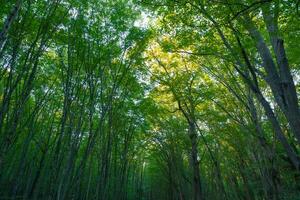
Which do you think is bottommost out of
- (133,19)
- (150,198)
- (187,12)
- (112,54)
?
(150,198)

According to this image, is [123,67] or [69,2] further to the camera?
[123,67]

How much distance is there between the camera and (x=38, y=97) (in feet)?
38.8

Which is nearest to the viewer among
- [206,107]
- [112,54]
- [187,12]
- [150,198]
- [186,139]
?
[187,12]

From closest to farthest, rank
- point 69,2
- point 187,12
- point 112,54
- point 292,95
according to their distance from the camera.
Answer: point 292,95, point 187,12, point 69,2, point 112,54

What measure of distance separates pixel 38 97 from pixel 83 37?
5.30 meters

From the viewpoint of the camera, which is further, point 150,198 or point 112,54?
point 150,198

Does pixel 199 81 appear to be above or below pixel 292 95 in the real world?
above

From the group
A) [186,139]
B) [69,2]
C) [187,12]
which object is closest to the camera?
[187,12]

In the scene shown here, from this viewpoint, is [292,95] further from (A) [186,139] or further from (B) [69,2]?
(A) [186,139]

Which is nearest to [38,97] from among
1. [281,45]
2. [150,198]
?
[281,45]

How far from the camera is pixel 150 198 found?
119ft

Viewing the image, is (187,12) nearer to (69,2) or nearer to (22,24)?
(69,2)

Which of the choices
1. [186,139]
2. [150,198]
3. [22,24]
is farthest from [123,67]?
[150,198]

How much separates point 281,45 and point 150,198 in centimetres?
3640
